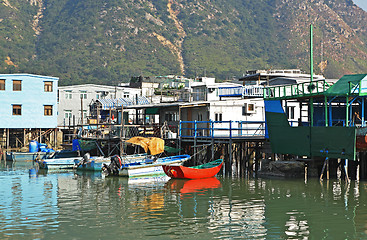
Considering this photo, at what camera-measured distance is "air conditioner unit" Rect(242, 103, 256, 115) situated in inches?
1807

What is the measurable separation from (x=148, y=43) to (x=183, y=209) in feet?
490

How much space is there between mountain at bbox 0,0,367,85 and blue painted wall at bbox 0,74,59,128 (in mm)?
69236

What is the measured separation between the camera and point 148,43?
17125cm

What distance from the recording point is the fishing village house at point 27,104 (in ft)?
209

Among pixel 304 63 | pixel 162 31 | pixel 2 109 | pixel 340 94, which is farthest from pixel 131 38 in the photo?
pixel 340 94

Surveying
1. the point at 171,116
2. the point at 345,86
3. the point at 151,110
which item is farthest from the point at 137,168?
the point at 345,86

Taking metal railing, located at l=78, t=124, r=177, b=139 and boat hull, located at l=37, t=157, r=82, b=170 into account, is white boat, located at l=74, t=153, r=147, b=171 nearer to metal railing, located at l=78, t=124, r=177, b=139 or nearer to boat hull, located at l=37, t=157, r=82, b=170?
metal railing, located at l=78, t=124, r=177, b=139

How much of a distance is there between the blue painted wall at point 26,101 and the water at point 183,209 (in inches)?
1131

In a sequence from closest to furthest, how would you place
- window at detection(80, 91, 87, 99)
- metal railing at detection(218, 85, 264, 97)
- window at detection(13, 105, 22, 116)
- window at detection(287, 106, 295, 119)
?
window at detection(287, 106, 295, 119), metal railing at detection(218, 85, 264, 97), window at detection(13, 105, 22, 116), window at detection(80, 91, 87, 99)

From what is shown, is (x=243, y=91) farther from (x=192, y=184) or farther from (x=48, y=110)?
(x=48, y=110)

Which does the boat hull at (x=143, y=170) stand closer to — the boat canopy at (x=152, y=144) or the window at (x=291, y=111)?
the boat canopy at (x=152, y=144)

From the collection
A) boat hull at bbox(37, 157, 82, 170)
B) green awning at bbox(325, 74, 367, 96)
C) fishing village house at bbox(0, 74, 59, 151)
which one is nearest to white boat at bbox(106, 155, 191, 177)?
→ boat hull at bbox(37, 157, 82, 170)

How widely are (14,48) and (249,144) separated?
5141 inches

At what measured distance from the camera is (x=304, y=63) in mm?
172250
